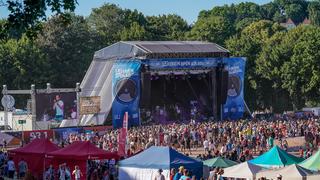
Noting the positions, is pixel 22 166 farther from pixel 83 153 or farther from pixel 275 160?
pixel 275 160

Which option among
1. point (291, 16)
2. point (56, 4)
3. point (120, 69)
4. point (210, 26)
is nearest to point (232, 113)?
point (120, 69)

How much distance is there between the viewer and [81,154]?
79.1 ft

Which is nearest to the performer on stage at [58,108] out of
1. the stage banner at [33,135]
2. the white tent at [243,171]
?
the stage banner at [33,135]

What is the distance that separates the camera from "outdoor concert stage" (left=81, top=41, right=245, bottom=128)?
4866 cm

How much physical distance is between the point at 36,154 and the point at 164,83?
89.3 ft

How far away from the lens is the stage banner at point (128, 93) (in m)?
48.3

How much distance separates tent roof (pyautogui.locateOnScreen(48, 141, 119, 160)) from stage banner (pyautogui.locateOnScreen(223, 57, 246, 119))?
95.6 ft

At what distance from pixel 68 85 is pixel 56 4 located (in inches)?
2067

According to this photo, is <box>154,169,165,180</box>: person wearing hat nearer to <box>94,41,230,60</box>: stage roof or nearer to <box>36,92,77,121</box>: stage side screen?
<box>36,92,77,121</box>: stage side screen

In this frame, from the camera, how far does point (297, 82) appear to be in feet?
205

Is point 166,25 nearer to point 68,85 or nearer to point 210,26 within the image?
point 210,26

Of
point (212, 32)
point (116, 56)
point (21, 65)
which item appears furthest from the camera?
point (212, 32)

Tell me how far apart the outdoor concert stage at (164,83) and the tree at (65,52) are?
11.4 metres

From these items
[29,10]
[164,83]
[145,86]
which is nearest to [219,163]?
[29,10]
